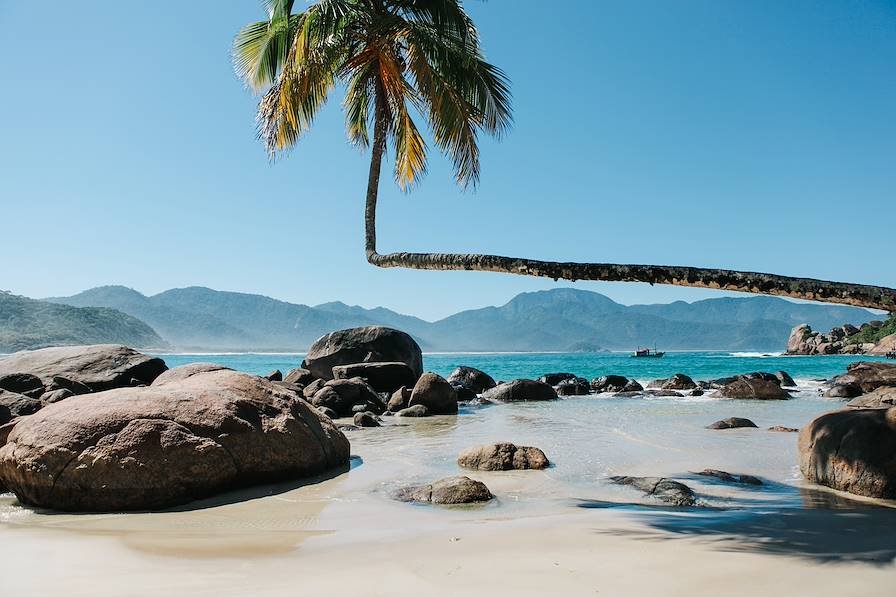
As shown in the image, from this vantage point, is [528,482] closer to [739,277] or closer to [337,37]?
[739,277]

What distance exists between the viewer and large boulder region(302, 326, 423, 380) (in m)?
22.7

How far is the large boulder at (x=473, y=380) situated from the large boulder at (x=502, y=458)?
689 inches

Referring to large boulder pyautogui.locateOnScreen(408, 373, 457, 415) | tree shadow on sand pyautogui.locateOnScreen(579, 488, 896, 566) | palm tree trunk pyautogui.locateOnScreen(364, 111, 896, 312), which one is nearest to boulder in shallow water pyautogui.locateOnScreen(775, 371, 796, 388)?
large boulder pyautogui.locateOnScreen(408, 373, 457, 415)

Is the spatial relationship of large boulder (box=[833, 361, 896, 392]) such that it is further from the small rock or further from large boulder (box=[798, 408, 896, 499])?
the small rock

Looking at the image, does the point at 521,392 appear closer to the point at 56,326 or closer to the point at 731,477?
the point at 731,477

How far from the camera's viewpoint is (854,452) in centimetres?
646

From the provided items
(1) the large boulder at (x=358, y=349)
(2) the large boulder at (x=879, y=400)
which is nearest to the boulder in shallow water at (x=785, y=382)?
(2) the large boulder at (x=879, y=400)

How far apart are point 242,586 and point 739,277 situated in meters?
5.04

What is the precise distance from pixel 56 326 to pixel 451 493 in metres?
149

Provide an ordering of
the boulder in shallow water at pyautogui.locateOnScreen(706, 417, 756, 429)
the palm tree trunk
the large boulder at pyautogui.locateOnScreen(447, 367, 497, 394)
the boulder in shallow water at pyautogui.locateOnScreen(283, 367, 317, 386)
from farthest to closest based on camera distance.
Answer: the large boulder at pyautogui.locateOnScreen(447, 367, 497, 394) < the boulder in shallow water at pyautogui.locateOnScreen(283, 367, 317, 386) < the boulder in shallow water at pyautogui.locateOnScreen(706, 417, 756, 429) < the palm tree trunk

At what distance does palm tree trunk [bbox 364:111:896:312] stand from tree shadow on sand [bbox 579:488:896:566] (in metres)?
1.85

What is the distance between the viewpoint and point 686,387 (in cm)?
2778

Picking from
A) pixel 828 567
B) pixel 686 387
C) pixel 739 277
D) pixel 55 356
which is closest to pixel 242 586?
pixel 828 567

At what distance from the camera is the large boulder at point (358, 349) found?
2270 centimetres
